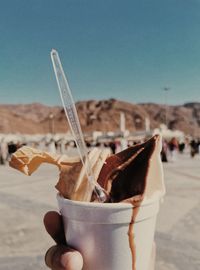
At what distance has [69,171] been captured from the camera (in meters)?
1.32

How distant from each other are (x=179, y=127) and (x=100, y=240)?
573 ft

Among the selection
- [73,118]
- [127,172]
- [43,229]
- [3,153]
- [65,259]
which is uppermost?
[73,118]

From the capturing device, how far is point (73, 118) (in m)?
1.20

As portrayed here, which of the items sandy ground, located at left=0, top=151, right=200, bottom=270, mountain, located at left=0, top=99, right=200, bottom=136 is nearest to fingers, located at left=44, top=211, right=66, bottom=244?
sandy ground, located at left=0, top=151, right=200, bottom=270

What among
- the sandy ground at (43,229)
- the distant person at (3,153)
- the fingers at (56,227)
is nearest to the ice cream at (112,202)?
the fingers at (56,227)

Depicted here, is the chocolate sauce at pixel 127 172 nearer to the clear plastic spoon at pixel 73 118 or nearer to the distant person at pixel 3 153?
the clear plastic spoon at pixel 73 118

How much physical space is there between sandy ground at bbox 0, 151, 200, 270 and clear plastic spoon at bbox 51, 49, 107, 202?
1.92 metres

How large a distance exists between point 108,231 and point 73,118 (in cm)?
39

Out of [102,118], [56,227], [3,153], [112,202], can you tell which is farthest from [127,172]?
[102,118]

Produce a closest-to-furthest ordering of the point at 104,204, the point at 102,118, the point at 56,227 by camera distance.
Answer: the point at 104,204, the point at 56,227, the point at 102,118

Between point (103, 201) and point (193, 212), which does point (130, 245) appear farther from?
point (193, 212)

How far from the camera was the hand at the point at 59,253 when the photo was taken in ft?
4.04

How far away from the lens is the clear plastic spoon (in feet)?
3.75

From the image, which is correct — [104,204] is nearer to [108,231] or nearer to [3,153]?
[108,231]
